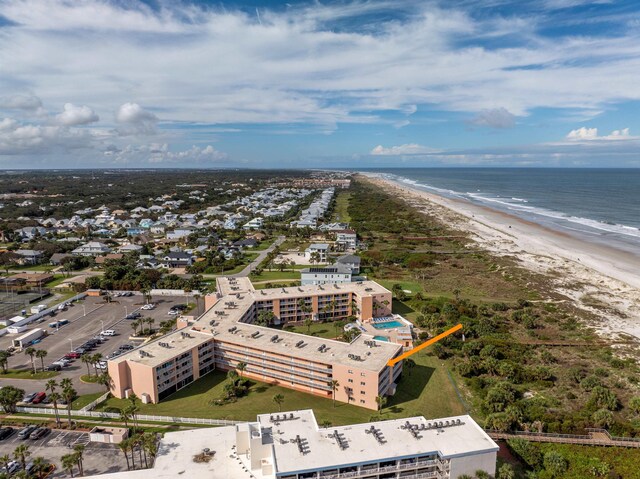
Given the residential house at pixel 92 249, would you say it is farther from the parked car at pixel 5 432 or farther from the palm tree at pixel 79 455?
the palm tree at pixel 79 455

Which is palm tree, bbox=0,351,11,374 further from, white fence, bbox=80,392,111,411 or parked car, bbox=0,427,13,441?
white fence, bbox=80,392,111,411

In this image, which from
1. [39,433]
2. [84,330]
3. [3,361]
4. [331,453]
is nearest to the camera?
[331,453]

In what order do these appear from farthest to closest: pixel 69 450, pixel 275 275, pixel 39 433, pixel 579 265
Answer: pixel 579 265, pixel 275 275, pixel 39 433, pixel 69 450

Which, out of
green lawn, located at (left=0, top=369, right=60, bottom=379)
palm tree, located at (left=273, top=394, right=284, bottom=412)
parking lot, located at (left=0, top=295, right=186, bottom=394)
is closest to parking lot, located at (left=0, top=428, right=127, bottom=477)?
parking lot, located at (left=0, top=295, right=186, bottom=394)

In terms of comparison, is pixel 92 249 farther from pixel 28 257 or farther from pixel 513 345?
pixel 513 345

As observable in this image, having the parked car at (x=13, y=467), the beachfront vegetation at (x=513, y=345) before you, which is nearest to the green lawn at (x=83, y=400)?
the parked car at (x=13, y=467)

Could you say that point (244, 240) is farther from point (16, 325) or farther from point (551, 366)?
point (551, 366)

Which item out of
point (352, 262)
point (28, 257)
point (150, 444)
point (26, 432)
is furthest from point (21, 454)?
point (28, 257)
